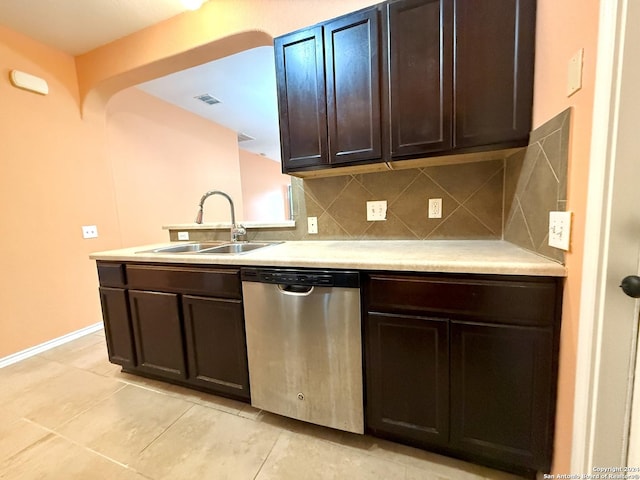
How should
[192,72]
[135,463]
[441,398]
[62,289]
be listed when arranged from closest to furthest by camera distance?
[441,398] → [135,463] → [62,289] → [192,72]

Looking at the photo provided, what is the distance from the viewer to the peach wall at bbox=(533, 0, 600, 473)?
0.80 m

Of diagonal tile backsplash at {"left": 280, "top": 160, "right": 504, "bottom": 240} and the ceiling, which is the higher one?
the ceiling

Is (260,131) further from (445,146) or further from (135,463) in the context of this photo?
(135,463)

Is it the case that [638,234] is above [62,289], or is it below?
above

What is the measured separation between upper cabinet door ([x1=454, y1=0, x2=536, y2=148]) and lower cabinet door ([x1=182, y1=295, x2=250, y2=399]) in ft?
4.90

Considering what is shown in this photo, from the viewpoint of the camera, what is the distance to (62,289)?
254 cm

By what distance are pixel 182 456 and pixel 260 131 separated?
4.88 m

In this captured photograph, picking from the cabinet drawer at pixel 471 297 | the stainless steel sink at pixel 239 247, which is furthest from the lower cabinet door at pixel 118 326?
the cabinet drawer at pixel 471 297

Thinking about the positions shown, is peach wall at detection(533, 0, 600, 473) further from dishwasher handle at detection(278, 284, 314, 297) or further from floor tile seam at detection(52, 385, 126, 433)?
floor tile seam at detection(52, 385, 126, 433)

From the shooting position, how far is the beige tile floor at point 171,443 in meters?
1.19

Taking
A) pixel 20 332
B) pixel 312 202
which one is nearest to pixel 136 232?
pixel 20 332

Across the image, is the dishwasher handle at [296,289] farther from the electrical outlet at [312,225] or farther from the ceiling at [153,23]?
the ceiling at [153,23]

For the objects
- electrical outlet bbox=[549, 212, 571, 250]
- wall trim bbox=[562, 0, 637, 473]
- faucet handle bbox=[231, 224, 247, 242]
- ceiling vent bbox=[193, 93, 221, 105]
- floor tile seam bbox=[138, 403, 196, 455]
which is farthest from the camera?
ceiling vent bbox=[193, 93, 221, 105]

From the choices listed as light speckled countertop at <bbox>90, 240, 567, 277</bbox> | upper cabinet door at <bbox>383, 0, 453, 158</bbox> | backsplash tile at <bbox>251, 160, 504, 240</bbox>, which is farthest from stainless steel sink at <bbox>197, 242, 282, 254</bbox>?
upper cabinet door at <bbox>383, 0, 453, 158</bbox>
